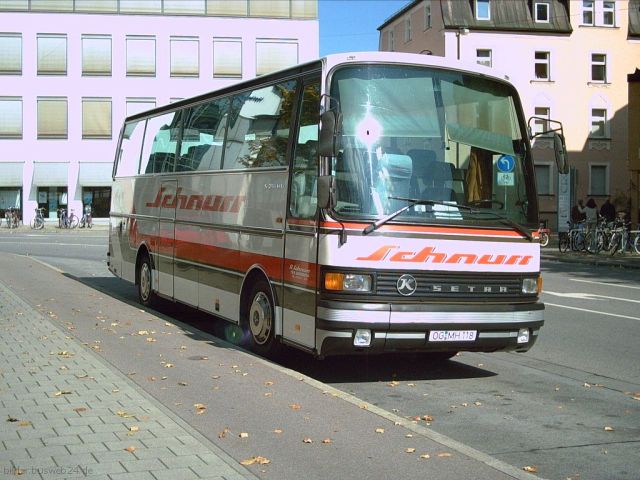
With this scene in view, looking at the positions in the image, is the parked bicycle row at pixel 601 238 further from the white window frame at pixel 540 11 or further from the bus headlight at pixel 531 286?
the white window frame at pixel 540 11

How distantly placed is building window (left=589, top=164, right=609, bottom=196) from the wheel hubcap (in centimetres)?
4753

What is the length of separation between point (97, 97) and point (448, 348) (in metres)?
49.5

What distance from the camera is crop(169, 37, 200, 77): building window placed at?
178 feet

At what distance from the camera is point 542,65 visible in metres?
53.1

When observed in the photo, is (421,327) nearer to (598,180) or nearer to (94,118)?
(598,180)

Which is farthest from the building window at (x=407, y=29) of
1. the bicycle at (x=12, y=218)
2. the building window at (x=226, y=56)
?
the bicycle at (x=12, y=218)

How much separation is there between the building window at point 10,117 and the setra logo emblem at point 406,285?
49860 mm

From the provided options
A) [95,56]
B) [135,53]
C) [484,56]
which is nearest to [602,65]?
[484,56]

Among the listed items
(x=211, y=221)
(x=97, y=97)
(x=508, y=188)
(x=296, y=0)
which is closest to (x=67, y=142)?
(x=97, y=97)

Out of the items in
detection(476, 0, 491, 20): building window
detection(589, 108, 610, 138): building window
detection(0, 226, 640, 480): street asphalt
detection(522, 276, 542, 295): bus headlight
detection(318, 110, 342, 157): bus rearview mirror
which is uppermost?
detection(476, 0, 491, 20): building window

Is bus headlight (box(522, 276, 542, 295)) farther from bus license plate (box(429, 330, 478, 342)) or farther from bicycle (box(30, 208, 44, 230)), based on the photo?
bicycle (box(30, 208, 44, 230))

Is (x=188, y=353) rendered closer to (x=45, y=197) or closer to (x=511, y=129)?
(x=511, y=129)

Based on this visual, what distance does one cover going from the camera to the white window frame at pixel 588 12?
→ 52.9 meters

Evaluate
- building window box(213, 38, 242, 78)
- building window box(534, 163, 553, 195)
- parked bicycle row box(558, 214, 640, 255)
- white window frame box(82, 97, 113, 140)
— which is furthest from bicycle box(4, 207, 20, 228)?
parked bicycle row box(558, 214, 640, 255)
